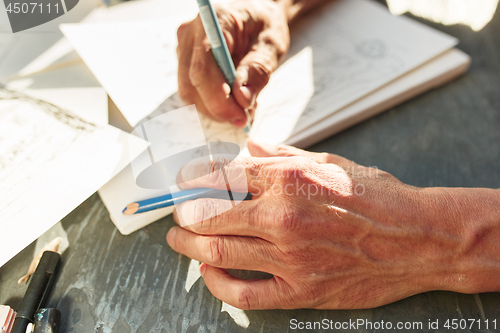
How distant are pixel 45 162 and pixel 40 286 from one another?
0.25 m

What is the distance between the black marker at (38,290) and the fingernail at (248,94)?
0.48 metres

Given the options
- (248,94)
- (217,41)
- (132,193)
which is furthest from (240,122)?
(132,193)

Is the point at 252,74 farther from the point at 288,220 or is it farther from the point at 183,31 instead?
the point at 288,220

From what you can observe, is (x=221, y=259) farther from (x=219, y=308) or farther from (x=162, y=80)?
(x=162, y=80)

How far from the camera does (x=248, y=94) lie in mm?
722

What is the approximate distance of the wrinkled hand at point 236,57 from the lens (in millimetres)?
719

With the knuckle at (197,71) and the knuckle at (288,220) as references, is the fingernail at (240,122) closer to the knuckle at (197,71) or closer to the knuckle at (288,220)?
the knuckle at (197,71)

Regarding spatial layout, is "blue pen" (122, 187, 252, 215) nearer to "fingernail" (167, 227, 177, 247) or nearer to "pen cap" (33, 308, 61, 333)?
"fingernail" (167, 227, 177, 247)

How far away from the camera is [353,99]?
2.55 ft

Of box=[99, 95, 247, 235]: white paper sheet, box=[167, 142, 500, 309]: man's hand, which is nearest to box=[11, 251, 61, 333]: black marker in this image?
box=[99, 95, 247, 235]: white paper sheet

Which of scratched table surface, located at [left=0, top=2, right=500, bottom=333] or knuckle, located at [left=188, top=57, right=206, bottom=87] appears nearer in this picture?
scratched table surface, located at [left=0, top=2, right=500, bottom=333]

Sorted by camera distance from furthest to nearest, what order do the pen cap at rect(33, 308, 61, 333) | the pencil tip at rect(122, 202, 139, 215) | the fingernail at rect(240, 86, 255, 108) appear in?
the fingernail at rect(240, 86, 255, 108)
the pencil tip at rect(122, 202, 139, 215)
the pen cap at rect(33, 308, 61, 333)

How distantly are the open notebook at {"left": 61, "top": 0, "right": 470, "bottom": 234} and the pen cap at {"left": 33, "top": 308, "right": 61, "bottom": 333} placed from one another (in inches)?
6.6

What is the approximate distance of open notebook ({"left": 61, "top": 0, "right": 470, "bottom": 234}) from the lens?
0.74 meters
